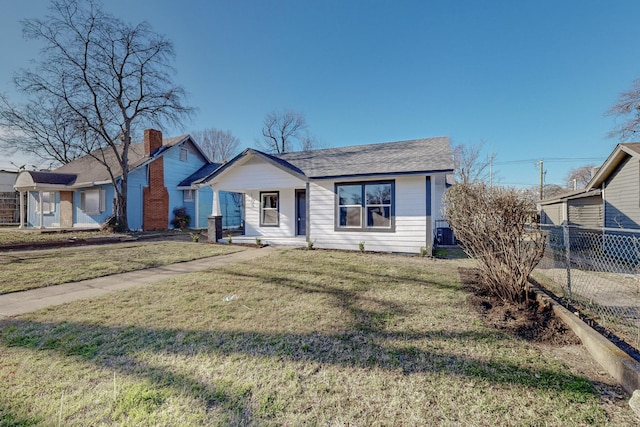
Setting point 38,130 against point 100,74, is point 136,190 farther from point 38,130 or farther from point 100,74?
point 38,130

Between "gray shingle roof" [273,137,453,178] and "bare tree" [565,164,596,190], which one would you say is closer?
"gray shingle roof" [273,137,453,178]

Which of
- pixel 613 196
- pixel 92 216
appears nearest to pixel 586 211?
pixel 613 196

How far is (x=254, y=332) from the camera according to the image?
3.48 meters

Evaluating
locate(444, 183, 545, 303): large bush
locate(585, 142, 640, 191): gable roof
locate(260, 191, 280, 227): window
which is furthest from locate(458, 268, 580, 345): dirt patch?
locate(585, 142, 640, 191): gable roof

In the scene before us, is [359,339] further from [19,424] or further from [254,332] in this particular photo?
[19,424]

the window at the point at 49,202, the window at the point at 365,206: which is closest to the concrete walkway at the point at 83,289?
the window at the point at 365,206

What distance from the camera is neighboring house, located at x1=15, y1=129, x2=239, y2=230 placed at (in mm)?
16984

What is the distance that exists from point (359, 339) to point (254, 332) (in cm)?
131

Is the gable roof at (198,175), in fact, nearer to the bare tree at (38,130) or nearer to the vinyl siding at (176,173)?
the vinyl siding at (176,173)

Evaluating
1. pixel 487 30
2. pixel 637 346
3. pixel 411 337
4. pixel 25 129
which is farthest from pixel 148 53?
pixel 637 346

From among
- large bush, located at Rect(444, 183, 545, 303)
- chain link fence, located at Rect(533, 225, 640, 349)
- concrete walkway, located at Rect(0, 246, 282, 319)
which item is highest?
large bush, located at Rect(444, 183, 545, 303)

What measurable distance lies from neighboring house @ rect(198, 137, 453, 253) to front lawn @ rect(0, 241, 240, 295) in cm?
283

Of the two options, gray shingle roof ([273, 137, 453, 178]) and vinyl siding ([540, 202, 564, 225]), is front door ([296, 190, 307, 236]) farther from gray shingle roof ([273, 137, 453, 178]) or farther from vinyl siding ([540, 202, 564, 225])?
vinyl siding ([540, 202, 564, 225])

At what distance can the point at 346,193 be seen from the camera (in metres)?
10.4
